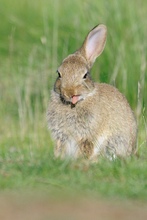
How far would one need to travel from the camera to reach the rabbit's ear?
24.9 feet

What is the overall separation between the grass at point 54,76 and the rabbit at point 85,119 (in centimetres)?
19

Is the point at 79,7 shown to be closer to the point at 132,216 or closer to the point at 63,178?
the point at 63,178

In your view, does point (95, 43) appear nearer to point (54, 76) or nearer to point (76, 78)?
point (76, 78)

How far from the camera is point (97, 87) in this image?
24.0 feet

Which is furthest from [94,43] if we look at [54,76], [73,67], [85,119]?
[54,76]

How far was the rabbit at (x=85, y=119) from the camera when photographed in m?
6.98

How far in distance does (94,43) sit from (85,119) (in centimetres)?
94

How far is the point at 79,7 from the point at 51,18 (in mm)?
553

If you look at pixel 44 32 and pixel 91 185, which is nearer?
pixel 91 185

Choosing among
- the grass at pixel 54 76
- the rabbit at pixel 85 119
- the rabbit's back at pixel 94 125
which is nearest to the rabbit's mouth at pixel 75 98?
the rabbit at pixel 85 119

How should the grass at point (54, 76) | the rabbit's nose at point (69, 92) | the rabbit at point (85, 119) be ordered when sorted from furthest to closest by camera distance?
the rabbit at point (85, 119) < the rabbit's nose at point (69, 92) < the grass at point (54, 76)

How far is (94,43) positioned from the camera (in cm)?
771

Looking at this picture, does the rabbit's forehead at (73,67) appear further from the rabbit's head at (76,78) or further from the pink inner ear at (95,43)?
the pink inner ear at (95,43)

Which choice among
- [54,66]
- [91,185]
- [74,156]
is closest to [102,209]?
[91,185]
